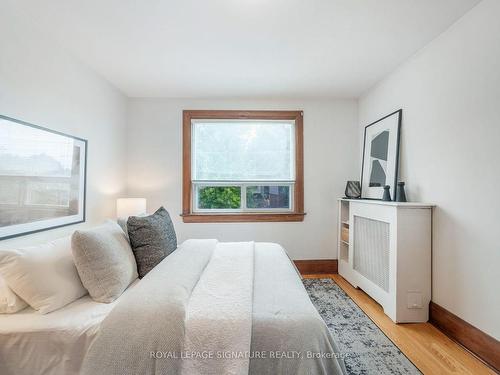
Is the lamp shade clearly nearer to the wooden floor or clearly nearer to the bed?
the bed

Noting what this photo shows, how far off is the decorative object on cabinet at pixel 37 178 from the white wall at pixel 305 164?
1.06 meters

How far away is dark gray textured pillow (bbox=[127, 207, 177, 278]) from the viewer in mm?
1827

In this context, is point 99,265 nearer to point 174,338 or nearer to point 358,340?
point 174,338

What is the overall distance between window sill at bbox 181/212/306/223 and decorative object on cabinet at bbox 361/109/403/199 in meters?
0.95

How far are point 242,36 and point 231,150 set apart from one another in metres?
1.64

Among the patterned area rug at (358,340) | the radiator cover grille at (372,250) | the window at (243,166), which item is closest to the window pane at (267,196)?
the window at (243,166)

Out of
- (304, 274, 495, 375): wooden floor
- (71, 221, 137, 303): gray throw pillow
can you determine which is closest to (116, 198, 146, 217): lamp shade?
(71, 221, 137, 303): gray throw pillow

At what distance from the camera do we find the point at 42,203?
6.43ft

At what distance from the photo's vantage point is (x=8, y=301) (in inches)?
50.7

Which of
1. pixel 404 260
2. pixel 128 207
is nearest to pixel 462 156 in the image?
pixel 404 260

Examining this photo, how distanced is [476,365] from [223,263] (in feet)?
6.05

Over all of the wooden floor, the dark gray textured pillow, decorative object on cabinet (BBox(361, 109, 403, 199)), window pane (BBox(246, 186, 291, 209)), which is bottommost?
the wooden floor

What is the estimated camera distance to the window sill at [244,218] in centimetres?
347

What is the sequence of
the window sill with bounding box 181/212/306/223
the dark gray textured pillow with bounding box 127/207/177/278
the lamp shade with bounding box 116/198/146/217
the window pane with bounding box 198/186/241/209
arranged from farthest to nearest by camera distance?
1. the window pane with bounding box 198/186/241/209
2. the window sill with bounding box 181/212/306/223
3. the lamp shade with bounding box 116/198/146/217
4. the dark gray textured pillow with bounding box 127/207/177/278
